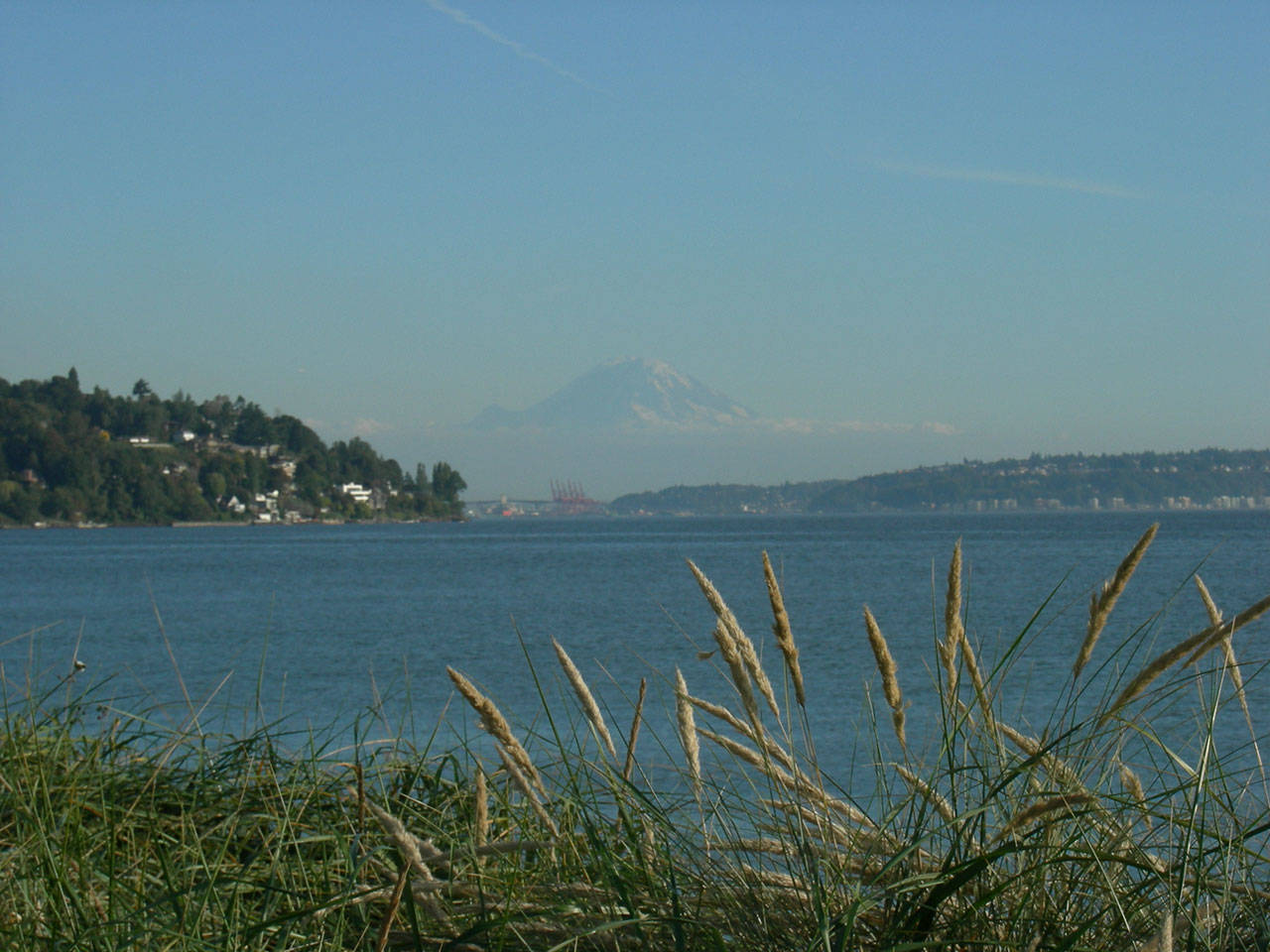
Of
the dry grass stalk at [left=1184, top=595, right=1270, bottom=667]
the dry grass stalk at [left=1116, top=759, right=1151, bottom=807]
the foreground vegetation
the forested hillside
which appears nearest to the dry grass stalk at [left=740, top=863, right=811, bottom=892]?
the foreground vegetation

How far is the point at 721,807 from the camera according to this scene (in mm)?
2496

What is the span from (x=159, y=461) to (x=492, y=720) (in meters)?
182

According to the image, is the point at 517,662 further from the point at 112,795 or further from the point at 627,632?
the point at 112,795

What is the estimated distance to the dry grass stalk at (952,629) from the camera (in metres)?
2.04

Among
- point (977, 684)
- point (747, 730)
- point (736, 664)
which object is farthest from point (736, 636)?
point (977, 684)

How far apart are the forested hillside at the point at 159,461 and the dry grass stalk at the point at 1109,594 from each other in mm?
169495

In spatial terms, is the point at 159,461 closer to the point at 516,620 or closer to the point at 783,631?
the point at 516,620

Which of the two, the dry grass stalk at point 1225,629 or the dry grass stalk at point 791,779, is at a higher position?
the dry grass stalk at point 1225,629

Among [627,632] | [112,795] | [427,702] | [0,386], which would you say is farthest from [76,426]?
[112,795]

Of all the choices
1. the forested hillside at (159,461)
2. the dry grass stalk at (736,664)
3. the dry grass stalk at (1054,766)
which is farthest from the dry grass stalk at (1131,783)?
the forested hillside at (159,461)

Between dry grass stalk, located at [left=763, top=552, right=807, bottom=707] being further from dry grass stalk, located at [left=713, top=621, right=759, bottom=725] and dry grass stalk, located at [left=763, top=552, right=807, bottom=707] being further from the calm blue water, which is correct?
the calm blue water

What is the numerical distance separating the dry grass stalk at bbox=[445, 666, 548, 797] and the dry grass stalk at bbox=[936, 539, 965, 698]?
30.0 inches

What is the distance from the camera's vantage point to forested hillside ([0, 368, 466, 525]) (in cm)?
15925

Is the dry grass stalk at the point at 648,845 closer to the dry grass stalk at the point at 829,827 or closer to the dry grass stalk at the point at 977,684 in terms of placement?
the dry grass stalk at the point at 829,827
